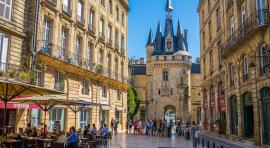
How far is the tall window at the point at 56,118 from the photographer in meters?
17.3

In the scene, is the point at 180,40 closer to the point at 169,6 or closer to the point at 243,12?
the point at 169,6

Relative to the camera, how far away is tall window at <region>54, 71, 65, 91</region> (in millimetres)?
17906

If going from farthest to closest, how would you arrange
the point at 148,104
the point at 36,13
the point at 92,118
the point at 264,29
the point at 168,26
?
1. the point at 168,26
2. the point at 148,104
3. the point at 92,118
4. the point at 36,13
5. the point at 264,29

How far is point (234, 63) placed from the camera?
65.7ft

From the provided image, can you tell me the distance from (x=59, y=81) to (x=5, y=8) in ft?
19.1

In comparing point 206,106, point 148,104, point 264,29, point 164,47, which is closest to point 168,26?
point 164,47

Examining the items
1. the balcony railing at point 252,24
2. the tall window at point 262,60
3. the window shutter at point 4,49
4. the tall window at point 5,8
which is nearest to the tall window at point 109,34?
the balcony railing at point 252,24

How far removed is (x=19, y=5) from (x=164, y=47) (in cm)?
4577

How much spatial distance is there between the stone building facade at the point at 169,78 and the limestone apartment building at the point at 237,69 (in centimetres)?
2364

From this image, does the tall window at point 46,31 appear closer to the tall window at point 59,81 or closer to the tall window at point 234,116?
the tall window at point 59,81

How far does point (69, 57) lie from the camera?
19.4 m

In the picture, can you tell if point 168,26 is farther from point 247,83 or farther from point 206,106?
point 247,83

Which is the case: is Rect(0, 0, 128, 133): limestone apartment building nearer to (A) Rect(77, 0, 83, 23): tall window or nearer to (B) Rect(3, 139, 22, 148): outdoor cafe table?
(A) Rect(77, 0, 83, 23): tall window

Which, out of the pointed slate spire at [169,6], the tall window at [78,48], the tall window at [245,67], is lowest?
the tall window at [245,67]
